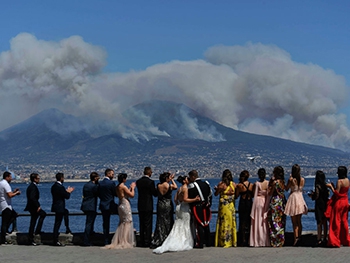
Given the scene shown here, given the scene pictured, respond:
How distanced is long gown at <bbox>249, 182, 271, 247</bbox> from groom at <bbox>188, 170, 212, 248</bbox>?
3.68ft

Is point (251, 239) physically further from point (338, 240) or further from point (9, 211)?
point (9, 211)

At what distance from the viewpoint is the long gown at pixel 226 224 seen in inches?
664

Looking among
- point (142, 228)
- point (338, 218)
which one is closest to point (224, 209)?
point (142, 228)

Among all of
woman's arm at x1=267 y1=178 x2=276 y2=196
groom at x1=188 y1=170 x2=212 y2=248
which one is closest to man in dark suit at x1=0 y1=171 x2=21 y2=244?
groom at x1=188 y1=170 x2=212 y2=248

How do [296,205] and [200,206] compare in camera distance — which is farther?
[200,206]

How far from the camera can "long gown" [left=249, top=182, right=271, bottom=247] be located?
16750 millimetres

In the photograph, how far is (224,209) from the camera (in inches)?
669

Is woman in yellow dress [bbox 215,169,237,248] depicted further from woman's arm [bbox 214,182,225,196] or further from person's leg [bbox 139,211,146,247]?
person's leg [bbox 139,211,146,247]

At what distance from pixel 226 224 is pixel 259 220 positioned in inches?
32.6

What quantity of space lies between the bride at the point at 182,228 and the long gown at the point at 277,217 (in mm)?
1857

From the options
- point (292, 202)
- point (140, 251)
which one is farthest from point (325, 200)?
point (140, 251)

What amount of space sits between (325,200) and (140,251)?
469 centimetres

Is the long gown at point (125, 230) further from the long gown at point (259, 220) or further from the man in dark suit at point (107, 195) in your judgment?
the long gown at point (259, 220)

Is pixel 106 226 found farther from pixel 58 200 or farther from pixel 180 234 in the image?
pixel 180 234
